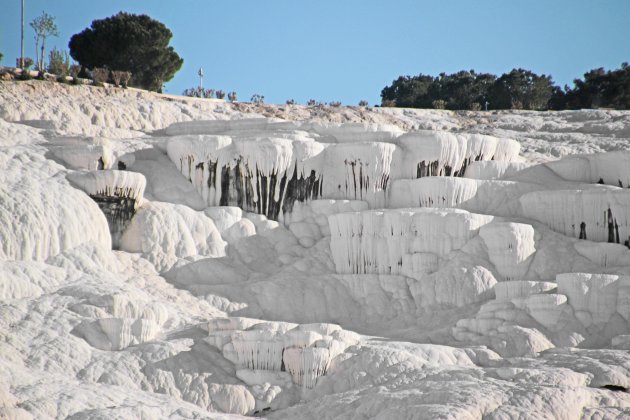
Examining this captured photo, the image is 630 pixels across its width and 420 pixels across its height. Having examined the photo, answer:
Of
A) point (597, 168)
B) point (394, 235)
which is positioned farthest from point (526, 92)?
point (394, 235)

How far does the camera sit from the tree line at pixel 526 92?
48594 mm

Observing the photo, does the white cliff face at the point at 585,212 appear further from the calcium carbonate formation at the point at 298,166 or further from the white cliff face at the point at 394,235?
the calcium carbonate formation at the point at 298,166

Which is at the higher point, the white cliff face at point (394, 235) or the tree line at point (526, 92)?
the tree line at point (526, 92)

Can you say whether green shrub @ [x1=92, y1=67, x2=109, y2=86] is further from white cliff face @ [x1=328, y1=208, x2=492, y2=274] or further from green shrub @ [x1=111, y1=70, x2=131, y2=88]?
white cliff face @ [x1=328, y1=208, x2=492, y2=274]

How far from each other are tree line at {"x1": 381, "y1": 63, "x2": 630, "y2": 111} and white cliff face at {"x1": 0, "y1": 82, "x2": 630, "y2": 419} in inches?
486

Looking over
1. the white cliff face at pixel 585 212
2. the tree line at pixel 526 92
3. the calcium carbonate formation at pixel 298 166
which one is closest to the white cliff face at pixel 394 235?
the white cliff face at pixel 585 212

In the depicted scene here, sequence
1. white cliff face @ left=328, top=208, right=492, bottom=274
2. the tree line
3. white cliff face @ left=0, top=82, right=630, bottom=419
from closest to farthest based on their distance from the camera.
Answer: white cliff face @ left=0, top=82, right=630, bottom=419 → white cliff face @ left=328, top=208, right=492, bottom=274 → the tree line

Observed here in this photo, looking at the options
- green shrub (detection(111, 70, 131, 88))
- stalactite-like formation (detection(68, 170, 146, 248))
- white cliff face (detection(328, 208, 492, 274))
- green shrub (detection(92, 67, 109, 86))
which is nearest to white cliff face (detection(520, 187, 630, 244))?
white cliff face (detection(328, 208, 492, 274))

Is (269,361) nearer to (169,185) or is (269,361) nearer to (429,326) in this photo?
(429,326)

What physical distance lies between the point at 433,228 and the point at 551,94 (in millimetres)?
28389

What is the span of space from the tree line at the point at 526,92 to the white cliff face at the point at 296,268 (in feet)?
40.5

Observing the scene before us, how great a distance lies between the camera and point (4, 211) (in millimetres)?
24094

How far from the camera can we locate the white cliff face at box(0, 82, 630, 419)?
66.8ft

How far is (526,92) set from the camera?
51.0 m
